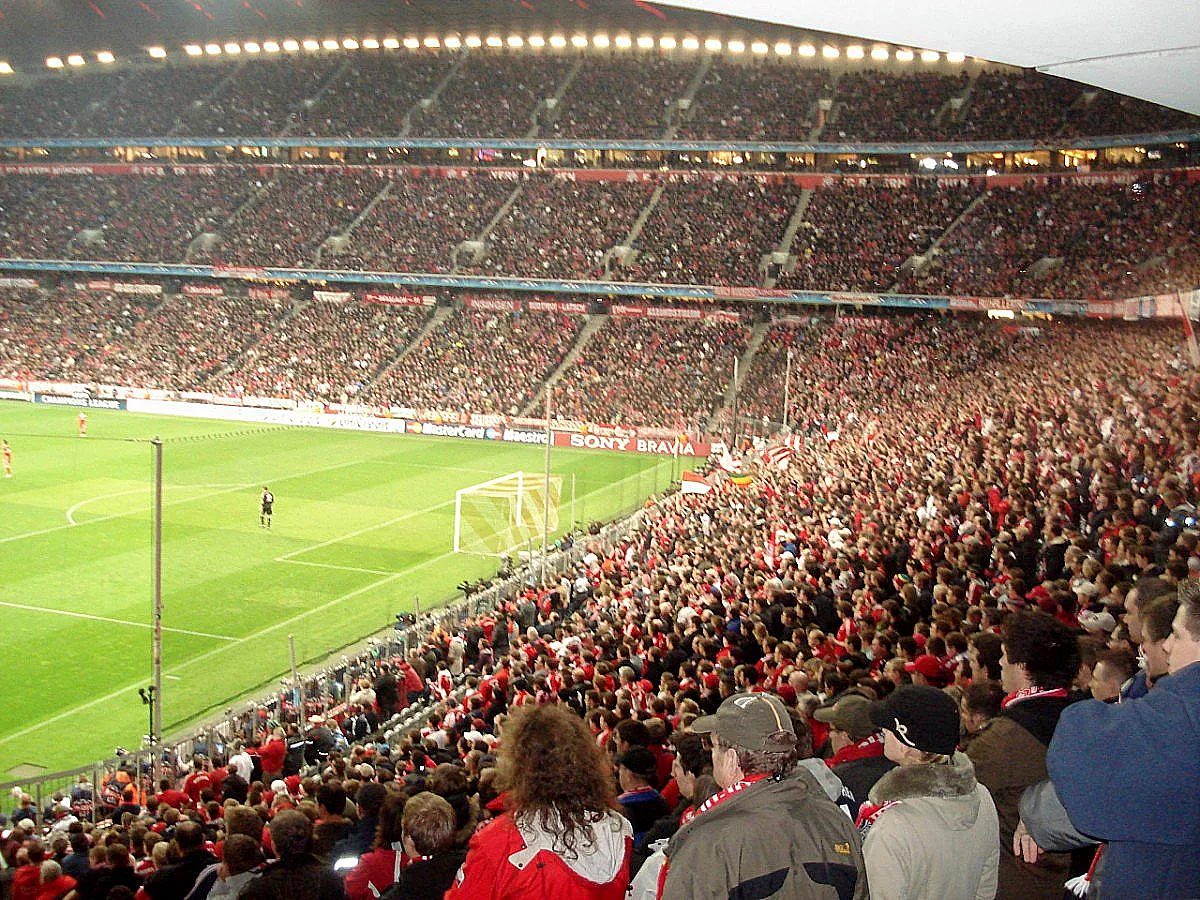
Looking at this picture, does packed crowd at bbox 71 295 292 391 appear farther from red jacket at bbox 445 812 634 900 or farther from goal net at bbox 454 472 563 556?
red jacket at bbox 445 812 634 900

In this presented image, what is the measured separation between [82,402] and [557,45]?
94.8ft

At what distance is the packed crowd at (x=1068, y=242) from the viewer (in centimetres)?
3856

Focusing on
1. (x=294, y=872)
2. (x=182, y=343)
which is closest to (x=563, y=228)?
(x=182, y=343)

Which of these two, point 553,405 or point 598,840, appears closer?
point 598,840

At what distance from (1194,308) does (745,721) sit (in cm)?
2414

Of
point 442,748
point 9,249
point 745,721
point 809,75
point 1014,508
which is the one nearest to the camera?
point 745,721

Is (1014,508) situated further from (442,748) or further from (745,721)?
(745,721)

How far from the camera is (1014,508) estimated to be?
13617 millimetres

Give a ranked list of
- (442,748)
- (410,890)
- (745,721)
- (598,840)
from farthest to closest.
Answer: (442,748) < (410,890) < (598,840) < (745,721)

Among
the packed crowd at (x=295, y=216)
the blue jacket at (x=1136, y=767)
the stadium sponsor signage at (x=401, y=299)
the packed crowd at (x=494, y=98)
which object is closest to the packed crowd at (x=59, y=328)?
the packed crowd at (x=295, y=216)

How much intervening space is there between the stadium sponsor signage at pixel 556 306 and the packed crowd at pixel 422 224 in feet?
15.0

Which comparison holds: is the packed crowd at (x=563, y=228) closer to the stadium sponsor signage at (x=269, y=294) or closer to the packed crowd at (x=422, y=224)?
the packed crowd at (x=422, y=224)

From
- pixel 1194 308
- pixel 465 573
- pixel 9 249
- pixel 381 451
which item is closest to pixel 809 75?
pixel 381 451

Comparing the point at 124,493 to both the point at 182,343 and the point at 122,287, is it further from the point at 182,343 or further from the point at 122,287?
the point at 122,287
